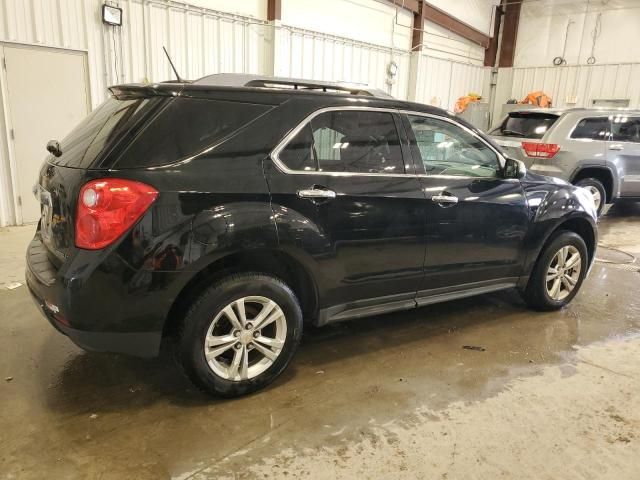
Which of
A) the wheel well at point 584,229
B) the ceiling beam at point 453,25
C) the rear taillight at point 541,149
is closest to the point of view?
the wheel well at point 584,229

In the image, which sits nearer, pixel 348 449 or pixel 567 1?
pixel 348 449

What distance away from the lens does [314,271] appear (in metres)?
2.81

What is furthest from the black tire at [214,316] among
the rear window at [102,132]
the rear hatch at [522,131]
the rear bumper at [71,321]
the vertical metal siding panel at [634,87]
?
the vertical metal siding panel at [634,87]

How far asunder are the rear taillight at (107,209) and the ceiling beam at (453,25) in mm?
10738

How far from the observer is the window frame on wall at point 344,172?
2.68 m

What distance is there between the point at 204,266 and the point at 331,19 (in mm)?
8264

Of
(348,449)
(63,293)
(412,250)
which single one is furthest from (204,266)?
(412,250)

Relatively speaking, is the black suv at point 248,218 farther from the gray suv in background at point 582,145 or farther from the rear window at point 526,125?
the rear window at point 526,125

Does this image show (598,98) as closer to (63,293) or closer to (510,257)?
(510,257)

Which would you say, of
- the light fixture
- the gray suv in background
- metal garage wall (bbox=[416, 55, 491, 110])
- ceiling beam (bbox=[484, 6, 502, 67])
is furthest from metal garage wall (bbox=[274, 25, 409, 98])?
ceiling beam (bbox=[484, 6, 502, 67])

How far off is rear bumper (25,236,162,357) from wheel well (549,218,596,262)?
338cm

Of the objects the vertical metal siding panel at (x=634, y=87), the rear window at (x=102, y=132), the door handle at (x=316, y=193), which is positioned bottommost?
the door handle at (x=316, y=193)

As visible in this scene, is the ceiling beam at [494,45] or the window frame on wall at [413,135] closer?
the window frame on wall at [413,135]

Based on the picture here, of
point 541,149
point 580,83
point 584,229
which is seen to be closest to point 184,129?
point 584,229
